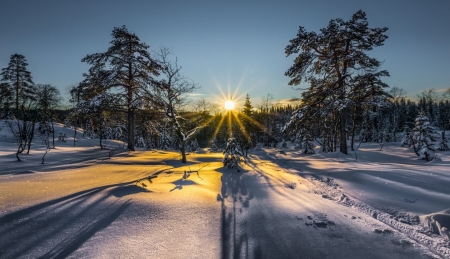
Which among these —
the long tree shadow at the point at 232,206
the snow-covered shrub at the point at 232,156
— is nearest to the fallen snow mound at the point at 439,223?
the long tree shadow at the point at 232,206

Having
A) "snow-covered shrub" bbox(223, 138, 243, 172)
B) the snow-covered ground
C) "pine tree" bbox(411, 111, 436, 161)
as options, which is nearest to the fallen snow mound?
the snow-covered ground

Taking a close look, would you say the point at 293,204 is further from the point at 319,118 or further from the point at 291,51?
the point at 291,51

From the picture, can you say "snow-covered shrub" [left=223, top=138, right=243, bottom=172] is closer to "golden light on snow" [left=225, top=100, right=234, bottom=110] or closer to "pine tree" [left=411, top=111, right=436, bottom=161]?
"pine tree" [left=411, top=111, right=436, bottom=161]

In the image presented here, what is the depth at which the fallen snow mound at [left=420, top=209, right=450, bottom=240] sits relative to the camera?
3.71m

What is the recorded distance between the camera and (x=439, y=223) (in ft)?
12.8

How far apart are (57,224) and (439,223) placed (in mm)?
6908

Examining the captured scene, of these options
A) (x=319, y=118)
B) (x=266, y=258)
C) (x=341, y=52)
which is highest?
(x=341, y=52)

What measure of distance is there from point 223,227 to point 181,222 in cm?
80

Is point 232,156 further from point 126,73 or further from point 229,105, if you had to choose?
point 229,105

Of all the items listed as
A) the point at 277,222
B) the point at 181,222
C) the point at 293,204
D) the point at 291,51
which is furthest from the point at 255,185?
the point at 291,51

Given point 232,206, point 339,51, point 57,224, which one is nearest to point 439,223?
point 232,206

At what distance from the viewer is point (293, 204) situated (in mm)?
5109

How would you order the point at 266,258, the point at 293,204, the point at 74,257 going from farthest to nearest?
the point at 293,204 → the point at 266,258 → the point at 74,257

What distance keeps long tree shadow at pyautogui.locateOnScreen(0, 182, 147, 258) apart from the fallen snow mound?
588cm
